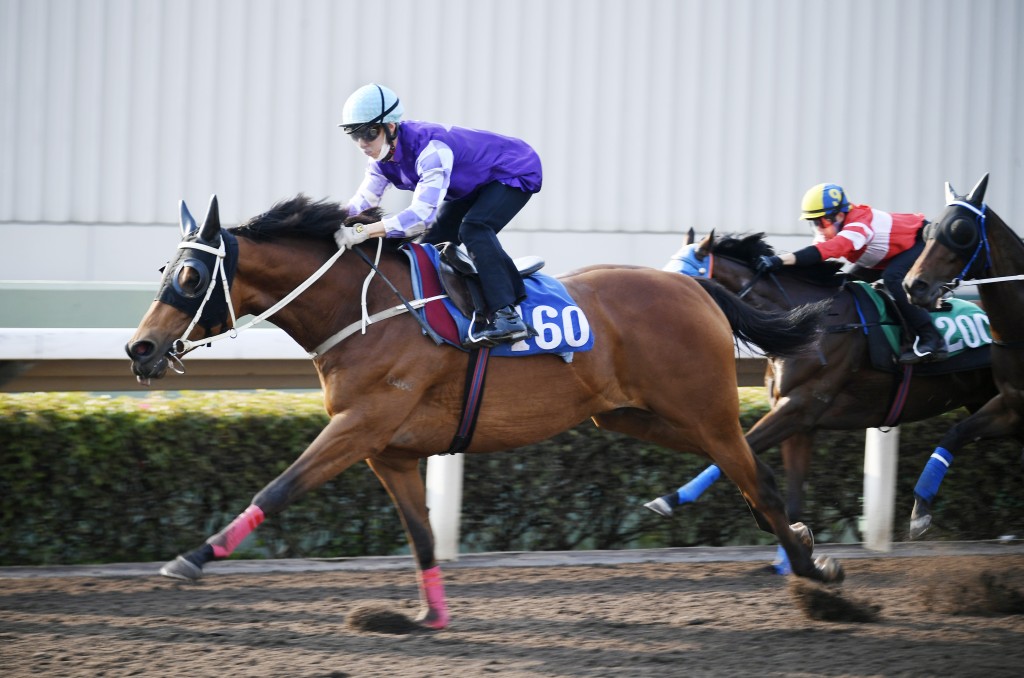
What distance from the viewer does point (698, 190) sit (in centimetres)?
903

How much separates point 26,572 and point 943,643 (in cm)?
382

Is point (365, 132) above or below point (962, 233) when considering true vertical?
above

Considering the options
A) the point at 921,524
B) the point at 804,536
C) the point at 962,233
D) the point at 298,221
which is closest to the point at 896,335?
the point at 962,233

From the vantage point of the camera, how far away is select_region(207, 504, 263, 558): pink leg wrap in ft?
12.3

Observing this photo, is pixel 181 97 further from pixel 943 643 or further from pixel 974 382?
pixel 943 643

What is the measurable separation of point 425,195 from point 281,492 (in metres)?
1.18

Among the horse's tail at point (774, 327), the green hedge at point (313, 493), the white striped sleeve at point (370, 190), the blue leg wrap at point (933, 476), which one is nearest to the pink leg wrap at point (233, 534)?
the white striped sleeve at point (370, 190)

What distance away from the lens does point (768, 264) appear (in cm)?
595

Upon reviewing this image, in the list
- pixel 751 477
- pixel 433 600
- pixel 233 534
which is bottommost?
pixel 433 600

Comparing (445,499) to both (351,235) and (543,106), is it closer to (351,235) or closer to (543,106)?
(351,235)

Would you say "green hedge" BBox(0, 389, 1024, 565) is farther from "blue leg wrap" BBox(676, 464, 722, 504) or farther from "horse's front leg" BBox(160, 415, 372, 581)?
"horse's front leg" BBox(160, 415, 372, 581)

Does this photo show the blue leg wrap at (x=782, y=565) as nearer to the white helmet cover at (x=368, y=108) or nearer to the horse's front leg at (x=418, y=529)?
the horse's front leg at (x=418, y=529)

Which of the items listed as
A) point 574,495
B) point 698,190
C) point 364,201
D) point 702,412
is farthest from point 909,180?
point 364,201

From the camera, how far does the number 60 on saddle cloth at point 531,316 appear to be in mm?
4316
